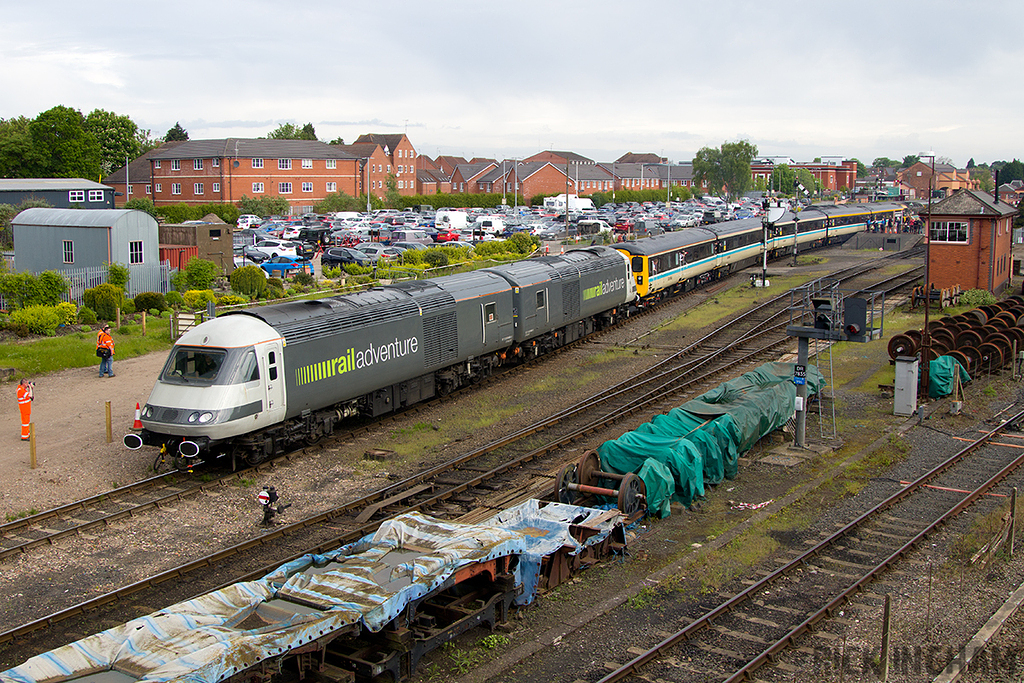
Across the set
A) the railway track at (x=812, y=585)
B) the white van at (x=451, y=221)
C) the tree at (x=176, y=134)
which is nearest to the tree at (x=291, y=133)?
the tree at (x=176, y=134)

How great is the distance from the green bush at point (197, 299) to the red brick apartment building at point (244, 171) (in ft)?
177

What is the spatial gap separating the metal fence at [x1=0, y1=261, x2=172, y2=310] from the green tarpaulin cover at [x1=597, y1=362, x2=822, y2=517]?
81.5 ft

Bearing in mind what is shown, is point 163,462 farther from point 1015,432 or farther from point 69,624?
point 1015,432

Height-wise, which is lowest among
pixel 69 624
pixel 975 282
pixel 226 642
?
pixel 69 624

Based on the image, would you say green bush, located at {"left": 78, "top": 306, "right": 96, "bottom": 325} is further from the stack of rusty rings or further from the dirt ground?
the stack of rusty rings

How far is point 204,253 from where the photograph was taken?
40.2m

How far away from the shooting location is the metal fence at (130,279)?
32438 mm

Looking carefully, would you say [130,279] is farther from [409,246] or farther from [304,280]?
[409,246]

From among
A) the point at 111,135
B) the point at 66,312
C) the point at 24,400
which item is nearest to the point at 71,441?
the point at 24,400

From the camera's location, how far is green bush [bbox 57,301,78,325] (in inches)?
1176

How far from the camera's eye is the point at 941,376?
2308 centimetres

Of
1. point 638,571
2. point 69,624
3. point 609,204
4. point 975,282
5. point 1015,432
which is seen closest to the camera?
point 69,624

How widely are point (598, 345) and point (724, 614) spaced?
1975cm

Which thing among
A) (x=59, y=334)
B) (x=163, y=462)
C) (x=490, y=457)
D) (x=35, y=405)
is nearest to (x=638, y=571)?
(x=490, y=457)
